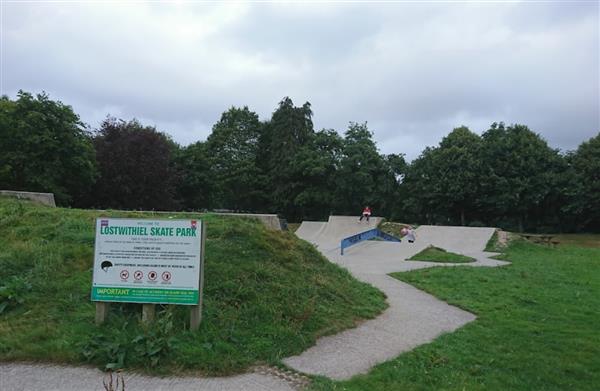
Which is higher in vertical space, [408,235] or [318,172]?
[318,172]

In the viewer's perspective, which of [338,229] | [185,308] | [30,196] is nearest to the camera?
[185,308]

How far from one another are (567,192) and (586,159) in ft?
12.2

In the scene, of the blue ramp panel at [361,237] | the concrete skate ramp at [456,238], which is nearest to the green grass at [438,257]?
the blue ramp panel at [361,237]

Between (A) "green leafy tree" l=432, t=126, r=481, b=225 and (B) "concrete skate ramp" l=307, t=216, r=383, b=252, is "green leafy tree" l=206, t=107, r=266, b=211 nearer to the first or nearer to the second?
(A) "green leafy tree" l=432, t=126, r=481, b=225

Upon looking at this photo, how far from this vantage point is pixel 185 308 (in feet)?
18.6

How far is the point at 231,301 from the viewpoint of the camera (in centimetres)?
613

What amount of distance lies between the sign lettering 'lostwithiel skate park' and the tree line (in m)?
22.2

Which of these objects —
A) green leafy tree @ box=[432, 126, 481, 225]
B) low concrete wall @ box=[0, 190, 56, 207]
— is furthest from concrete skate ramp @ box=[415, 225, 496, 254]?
low concrete wall @ box=[0, 190, 56, 207]

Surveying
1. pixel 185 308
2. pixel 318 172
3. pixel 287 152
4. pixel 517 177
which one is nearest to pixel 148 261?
pixel 185 308

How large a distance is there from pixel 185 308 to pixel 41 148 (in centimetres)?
2325

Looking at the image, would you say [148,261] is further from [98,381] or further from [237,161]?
[237,161]

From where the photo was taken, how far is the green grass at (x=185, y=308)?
189 inches

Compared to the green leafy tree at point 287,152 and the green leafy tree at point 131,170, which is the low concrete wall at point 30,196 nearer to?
the green leafy tree at point 131,170

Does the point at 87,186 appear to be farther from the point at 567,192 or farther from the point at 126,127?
the point at 567,192
